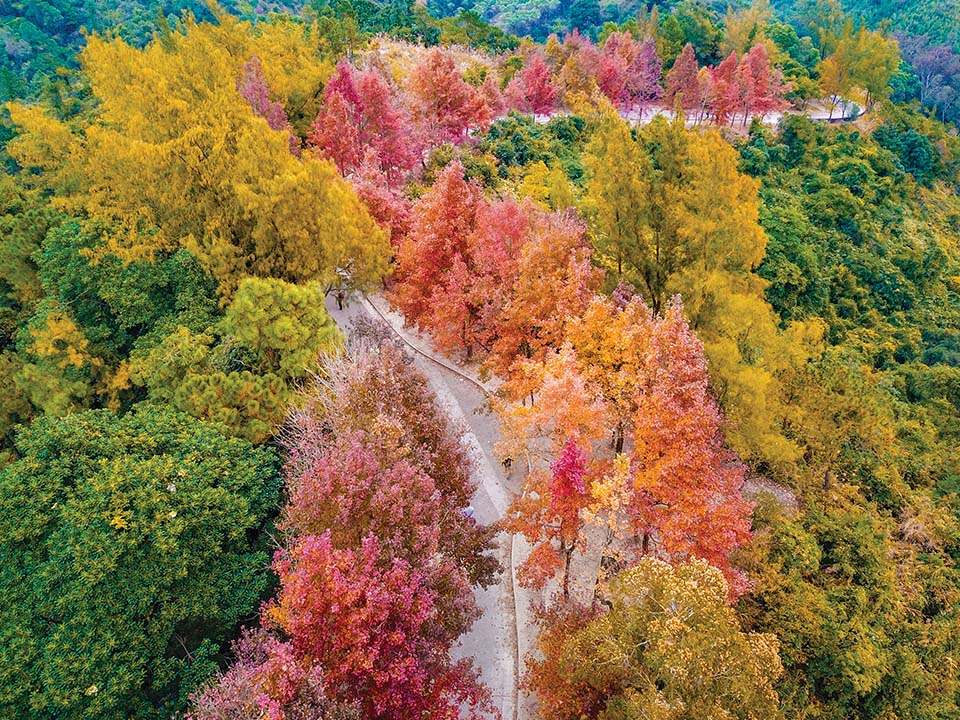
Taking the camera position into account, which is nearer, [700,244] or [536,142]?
[700,244]

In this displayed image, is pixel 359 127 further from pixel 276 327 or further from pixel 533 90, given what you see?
pixel 533 90

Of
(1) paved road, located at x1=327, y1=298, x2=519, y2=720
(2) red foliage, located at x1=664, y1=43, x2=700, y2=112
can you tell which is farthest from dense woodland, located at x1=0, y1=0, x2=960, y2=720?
(2) red foliage, located at x1=664, y1=43, x2=700, y2=112

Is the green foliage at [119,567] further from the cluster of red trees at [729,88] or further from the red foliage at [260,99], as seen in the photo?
the cluster of red trees at [729,88]

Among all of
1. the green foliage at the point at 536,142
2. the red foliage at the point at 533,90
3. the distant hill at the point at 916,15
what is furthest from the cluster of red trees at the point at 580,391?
the distant hill at the point at 916,15

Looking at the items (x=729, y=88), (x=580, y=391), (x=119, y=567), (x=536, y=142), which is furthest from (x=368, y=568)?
(x=729, y=88)

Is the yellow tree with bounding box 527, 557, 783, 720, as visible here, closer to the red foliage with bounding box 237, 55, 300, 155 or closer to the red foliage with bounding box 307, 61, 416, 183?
the red foliage with bounding box 307, 61, 416, 183

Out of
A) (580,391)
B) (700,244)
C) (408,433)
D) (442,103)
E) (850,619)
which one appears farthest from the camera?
(442,103)
